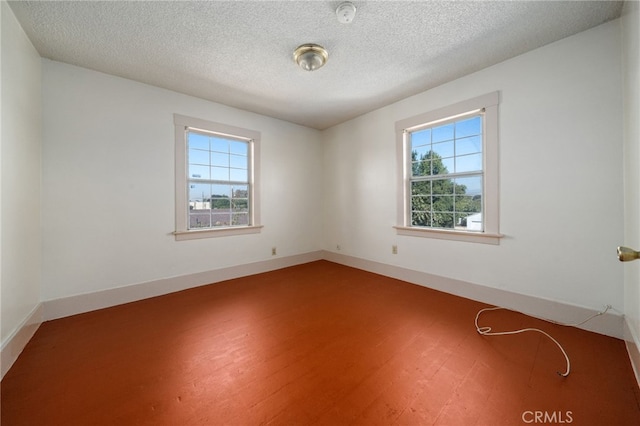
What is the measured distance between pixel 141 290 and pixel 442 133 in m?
4.24

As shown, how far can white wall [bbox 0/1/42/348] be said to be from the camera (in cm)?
170

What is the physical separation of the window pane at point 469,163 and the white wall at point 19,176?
416 cm

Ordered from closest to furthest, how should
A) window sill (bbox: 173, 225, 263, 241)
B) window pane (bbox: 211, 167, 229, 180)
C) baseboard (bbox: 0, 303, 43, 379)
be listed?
baseboard (bbox: 0, 303, 43, 379) → window sill (bbox: 173, 225, 263, 241) → window pane (bbox: 211, 167, 229, 180)

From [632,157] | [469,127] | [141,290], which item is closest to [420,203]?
[469,127]

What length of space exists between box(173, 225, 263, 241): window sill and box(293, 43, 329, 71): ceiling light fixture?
2.40 meters

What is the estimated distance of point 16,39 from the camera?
1.86 metres

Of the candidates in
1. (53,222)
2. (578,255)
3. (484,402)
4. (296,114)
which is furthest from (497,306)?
(53,222)

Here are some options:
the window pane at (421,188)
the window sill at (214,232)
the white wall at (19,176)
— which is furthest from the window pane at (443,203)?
the white wall at (19,176)

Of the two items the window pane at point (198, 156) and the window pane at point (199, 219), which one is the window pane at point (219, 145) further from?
the window pane at point (199, 219)

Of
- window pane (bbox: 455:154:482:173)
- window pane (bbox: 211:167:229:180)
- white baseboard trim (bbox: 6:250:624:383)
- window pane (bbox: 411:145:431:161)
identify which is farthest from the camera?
window pane (bbox: 211:167:229:180)

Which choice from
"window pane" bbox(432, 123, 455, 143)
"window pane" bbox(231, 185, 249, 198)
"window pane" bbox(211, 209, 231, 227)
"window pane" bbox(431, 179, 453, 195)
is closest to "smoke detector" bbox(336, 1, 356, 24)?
"window pane" bbox(432, 123, 455, 143)

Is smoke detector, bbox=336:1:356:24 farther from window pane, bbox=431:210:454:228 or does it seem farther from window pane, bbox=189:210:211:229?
window pane, bbox=189:210:211:229

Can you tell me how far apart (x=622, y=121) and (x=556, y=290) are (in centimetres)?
151

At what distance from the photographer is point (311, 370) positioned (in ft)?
5.25
